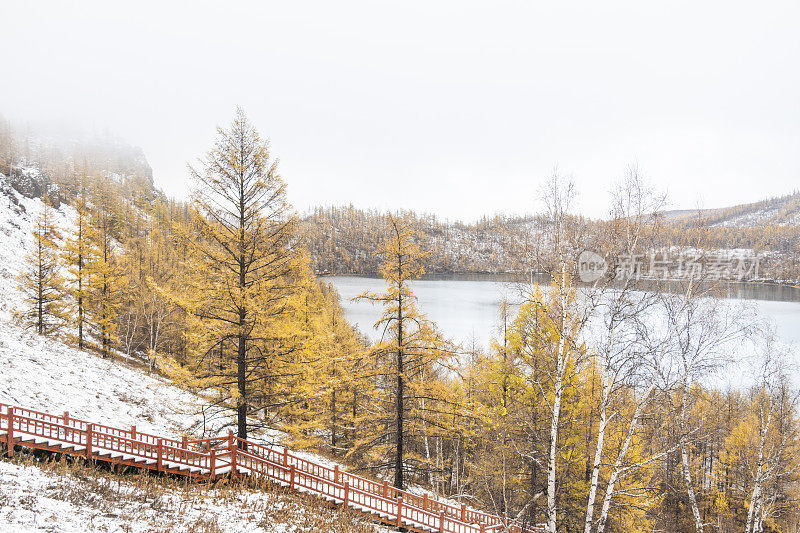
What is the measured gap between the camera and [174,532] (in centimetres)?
683

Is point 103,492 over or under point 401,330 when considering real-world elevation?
under

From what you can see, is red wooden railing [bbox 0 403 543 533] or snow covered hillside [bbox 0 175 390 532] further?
red wooden railing [bbox 0 403 543 533]

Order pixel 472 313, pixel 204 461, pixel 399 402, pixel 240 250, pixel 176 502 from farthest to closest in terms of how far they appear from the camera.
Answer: pixel 472 313, pixel 399 402, pixel 240 250, pixel 204 461, pixel 176 502

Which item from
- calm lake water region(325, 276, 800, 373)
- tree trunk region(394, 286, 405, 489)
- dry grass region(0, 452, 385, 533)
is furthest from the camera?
calm lake water region(325, 276, 800, 373)

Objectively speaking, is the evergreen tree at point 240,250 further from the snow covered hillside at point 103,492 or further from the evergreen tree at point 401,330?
the evergreen tree at point 401,330

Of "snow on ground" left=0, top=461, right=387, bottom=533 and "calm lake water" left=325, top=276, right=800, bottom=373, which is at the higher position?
"snow on ground" left=0, top=461, right=387, bottom=533

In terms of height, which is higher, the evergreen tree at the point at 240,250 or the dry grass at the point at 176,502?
the evergreen tree at the point at 240,250

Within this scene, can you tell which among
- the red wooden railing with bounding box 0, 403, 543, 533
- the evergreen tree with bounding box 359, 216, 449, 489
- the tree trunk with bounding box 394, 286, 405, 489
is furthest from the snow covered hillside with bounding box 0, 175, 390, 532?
the evergreen tree with bounding box 359, 216, 449, 489

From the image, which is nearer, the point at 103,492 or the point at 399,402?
the point at 103,492

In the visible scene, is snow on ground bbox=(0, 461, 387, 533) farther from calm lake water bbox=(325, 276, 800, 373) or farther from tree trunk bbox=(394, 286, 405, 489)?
calm lake water bbox=(325, 276, 800, 373)

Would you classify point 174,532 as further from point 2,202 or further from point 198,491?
point 2,202

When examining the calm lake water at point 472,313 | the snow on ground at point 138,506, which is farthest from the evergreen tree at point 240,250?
the calm lake water at point 472,313

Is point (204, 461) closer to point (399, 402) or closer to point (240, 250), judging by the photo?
point (399, 402)

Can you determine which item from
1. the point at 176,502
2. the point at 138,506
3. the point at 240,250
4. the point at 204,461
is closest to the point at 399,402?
the point at 204,461
